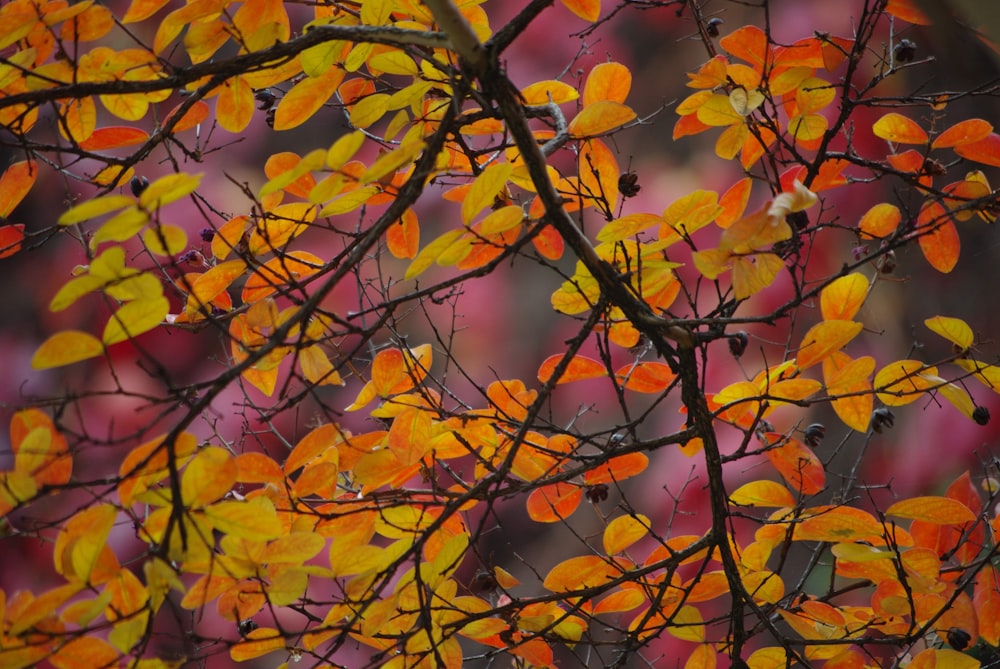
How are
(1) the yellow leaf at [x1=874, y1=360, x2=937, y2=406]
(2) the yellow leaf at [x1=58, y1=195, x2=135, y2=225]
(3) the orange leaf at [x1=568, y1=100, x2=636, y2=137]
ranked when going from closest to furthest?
(2) the yellow leaf at [x1=58, y1=195, x2=135, y2=225]
(3) the orange leaf at [x1=568, y1=100, x2=636, y2=137]
(1) the yellow leaf at [x1=874, y1=360, x2=937, y2=406]

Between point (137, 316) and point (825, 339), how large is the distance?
1.65ft

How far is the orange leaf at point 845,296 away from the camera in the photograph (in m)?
0.72

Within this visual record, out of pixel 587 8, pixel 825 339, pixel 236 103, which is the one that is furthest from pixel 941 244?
pixel 236 103

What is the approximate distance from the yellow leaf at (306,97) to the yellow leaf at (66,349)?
0.26m

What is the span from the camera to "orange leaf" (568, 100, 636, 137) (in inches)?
23.3

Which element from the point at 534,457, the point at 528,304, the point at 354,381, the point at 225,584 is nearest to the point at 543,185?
the point at 534,457

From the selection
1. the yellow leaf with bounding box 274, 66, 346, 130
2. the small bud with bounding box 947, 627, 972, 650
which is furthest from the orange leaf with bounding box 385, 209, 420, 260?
the small bud with bounding box 947, 627, 972, 650

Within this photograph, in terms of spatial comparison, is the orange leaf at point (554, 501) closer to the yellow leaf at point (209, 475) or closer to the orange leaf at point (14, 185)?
the yellow leaf at point (209, 475)

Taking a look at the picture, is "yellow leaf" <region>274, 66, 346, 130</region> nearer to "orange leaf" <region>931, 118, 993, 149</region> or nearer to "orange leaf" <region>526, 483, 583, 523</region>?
"orange leaf" <region>526, 483, 583, 523</region>

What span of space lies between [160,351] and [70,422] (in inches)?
10.9

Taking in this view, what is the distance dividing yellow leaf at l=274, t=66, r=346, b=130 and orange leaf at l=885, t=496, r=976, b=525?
568mm

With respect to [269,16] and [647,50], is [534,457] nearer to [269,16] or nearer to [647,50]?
[269,16]

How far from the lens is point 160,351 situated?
1.93m

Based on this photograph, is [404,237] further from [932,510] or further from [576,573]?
[932,510]
